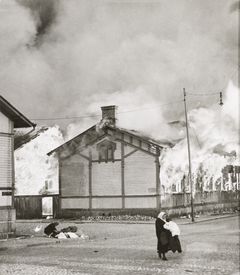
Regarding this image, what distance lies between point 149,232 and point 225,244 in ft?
12.2

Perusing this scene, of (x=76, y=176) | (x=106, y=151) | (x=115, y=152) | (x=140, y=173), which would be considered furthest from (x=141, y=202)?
(x=76, y=176)

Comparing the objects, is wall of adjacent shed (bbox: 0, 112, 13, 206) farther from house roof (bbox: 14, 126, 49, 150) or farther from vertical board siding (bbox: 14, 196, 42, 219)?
vertical board siding (bbox: 14, 196, 42, 219)

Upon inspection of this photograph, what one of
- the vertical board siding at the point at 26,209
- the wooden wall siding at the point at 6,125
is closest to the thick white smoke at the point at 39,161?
the vertical board siding at the point at 26,209

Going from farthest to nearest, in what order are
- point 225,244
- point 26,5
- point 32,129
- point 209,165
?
point 209,165 → point 225,244 → point 32,129 → point 26,5

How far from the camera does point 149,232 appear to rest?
16234mm

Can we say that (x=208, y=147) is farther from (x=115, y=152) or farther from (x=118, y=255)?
(x=115, y=152)

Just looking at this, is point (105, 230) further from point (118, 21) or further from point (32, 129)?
point (118, 21)

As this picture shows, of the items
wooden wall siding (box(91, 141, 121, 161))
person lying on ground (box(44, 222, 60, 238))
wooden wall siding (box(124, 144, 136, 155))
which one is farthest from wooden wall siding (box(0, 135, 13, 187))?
wooden wall siding (box(124, 144, 136, 155))

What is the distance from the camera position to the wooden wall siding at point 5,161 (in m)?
13.2

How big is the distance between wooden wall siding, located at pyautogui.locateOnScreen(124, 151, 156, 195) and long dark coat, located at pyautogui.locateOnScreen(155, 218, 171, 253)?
10848 millimetres

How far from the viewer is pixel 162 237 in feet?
34.5

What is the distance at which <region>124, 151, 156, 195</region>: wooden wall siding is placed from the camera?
2161 cm

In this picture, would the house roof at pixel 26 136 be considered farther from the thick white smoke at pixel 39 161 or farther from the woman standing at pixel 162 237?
the woman standing at pixel 162 237

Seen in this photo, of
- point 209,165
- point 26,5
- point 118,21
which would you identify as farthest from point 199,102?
point 209,165
